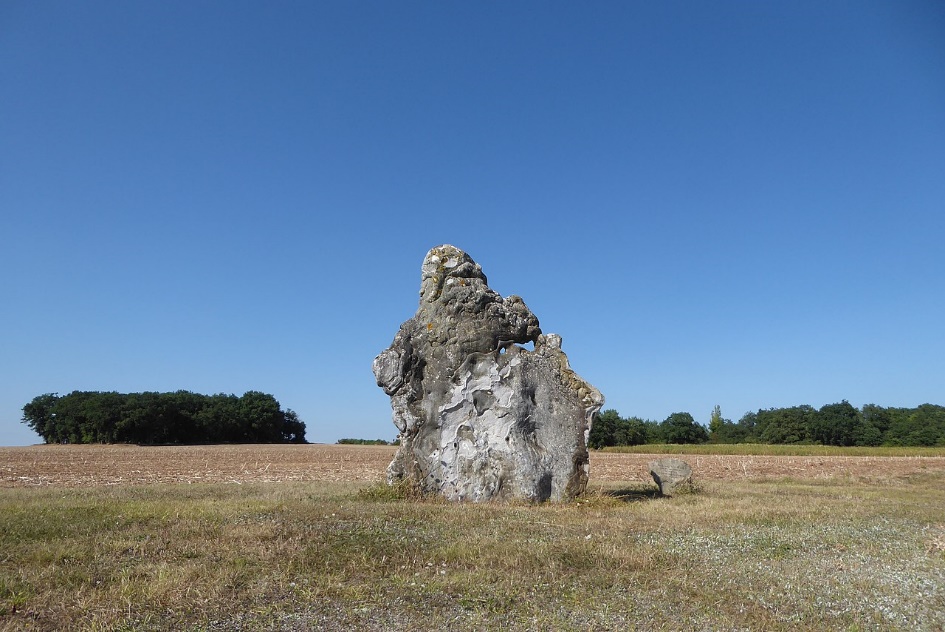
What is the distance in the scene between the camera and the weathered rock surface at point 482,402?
1568 cm

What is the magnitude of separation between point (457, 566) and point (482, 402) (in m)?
8.10

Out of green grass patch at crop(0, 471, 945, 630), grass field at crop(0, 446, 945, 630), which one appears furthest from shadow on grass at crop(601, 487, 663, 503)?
green grass patch at crop(0, 471, 945, 630)

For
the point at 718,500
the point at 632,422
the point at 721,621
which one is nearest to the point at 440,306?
the point at 718,500

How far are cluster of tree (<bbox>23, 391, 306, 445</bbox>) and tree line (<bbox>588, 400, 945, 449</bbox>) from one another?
52678 millimetres

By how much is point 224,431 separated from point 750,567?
94097mm

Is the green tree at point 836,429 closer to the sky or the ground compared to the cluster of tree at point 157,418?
closer to the ground

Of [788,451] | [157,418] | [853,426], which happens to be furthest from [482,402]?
[853,426]

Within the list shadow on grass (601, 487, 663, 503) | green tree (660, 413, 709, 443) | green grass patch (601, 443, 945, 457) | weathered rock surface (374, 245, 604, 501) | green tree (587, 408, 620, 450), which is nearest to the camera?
weathered rock surface (374, 245, 604, 501)

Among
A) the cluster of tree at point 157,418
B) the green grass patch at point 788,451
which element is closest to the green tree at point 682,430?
the green grass patch at point 788,451

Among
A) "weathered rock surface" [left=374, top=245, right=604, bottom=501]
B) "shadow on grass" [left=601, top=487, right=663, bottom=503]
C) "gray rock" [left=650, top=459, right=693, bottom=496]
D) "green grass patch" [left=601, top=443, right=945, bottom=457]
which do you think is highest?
"weathered rock surface" [left=374, top=245, right=604, bottom=501]

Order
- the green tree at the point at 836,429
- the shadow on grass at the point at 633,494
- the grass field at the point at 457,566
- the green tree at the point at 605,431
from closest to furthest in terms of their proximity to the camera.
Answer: the grass field at the point at 457,566
the shadow on grass at the point at 633,494
the green tree at the point at 605,431
the green tree at the point at 836,429

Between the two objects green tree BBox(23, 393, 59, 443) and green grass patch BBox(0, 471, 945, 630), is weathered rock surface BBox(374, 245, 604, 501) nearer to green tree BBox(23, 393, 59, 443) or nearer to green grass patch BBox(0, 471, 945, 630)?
green grass patch BBox(0, 471, 945, 630)

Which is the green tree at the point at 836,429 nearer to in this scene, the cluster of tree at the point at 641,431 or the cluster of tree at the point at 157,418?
the cluster of tree at the point at 641,431

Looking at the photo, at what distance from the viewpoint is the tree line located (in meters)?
80.4
